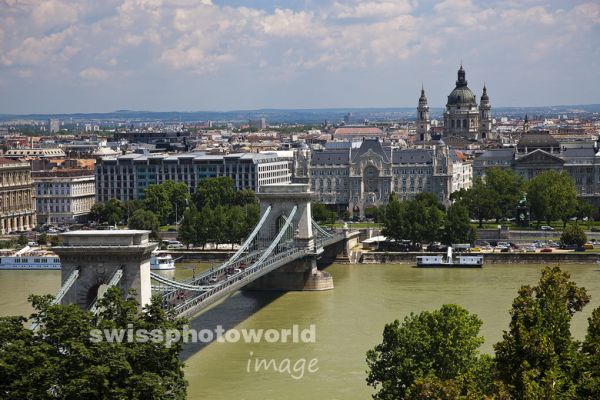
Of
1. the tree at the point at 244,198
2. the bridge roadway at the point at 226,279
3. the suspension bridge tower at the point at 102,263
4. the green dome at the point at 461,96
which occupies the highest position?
the green dome at the point at 461,96

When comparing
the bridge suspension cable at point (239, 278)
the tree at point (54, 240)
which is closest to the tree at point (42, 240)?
the tree at point (54, 240)

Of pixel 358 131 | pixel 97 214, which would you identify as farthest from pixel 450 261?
pixel 358 131

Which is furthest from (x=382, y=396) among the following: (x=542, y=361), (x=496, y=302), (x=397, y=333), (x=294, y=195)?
(x=294, y=195)

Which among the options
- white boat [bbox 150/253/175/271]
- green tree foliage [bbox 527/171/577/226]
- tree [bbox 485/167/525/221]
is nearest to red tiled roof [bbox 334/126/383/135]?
tree [bbox 485/167/525/221]

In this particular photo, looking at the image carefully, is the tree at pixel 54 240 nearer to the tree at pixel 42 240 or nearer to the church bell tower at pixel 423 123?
the tree at pixel 42 240

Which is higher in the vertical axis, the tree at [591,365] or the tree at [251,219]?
the tree at [591,365]

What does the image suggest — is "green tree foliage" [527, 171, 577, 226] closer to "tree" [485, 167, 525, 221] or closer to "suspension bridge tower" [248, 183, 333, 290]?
"tree" [485, 167, 525, 221]

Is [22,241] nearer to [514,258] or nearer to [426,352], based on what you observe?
[514,258]
